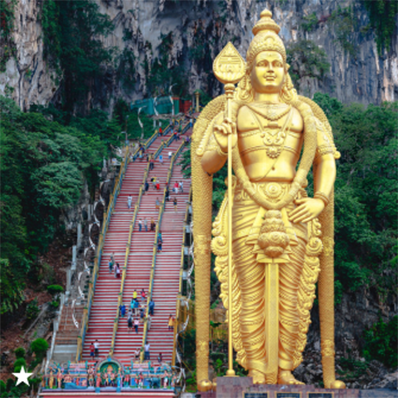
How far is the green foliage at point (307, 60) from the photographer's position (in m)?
30.2

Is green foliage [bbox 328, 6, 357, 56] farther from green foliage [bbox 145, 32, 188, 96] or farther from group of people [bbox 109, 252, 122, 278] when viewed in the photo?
group of people [bbox 109, 252, 122, 278]

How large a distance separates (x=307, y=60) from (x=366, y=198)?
1131cm

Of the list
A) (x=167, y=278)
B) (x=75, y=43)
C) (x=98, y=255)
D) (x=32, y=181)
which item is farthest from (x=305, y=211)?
(x=75, y=43)

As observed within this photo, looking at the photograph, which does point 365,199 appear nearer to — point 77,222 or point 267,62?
point 77,222

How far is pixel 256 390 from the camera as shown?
9.74m

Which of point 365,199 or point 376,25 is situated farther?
point 376,25

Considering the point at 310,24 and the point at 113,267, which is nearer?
the point at 113,267

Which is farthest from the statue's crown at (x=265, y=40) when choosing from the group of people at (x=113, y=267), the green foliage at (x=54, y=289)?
the green foliage at (x=54, y=289)

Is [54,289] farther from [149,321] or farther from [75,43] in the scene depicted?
[75,43]

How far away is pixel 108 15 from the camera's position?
34.4 m

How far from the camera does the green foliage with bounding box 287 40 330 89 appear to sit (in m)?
30.2

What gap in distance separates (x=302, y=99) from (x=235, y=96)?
3.36 ft

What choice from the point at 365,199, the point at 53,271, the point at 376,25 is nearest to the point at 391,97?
the point at 376,25

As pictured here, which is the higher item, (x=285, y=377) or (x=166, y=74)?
(x=166, y=74)
